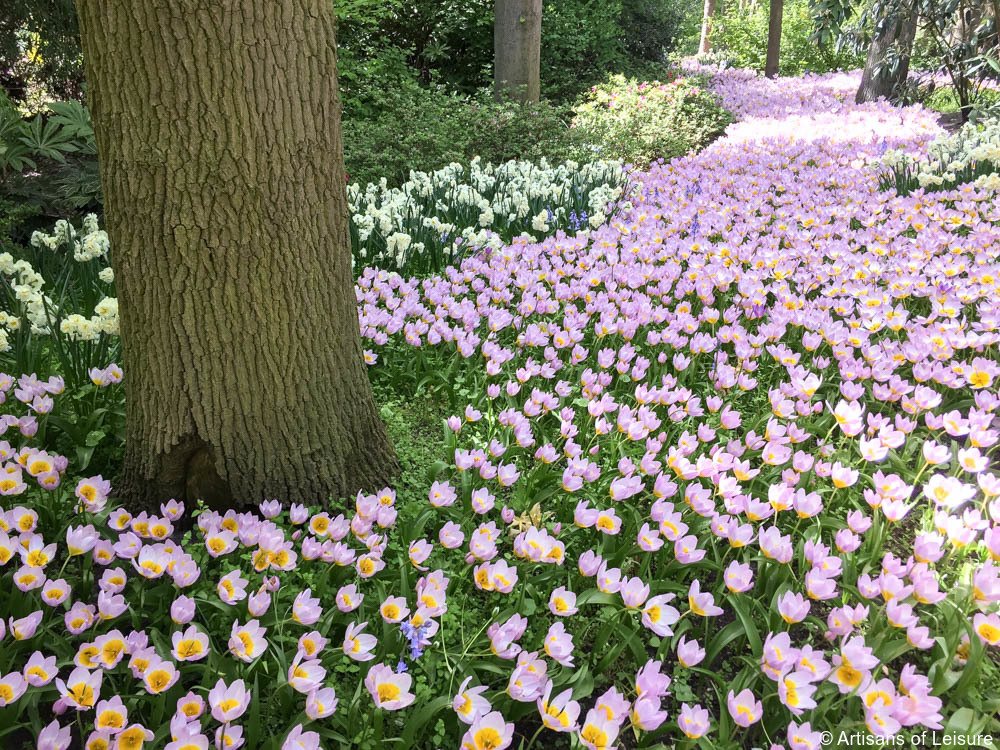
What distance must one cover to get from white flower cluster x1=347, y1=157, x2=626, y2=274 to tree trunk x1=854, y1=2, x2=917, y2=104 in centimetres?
718

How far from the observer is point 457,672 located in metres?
1.52

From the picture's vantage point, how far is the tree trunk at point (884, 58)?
9.78m

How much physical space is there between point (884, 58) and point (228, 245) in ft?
39.2

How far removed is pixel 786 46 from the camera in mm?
20953

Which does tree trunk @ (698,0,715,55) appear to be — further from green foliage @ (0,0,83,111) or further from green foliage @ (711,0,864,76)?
green foliage @ (0,0,83,111)

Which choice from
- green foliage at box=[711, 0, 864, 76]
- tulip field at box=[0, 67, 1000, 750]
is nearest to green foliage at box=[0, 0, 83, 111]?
tulip field at box=[0, 67, 1000, 750]

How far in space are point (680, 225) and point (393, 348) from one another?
252 centimetres

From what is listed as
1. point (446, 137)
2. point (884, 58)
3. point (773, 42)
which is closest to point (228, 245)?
point (446, 137)

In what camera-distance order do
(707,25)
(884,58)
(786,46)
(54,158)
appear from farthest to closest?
1. (786,46)
2. (707,25)
3. (884,58)
4. (54,158)

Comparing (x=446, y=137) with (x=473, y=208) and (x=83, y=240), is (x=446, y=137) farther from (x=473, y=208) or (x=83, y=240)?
(x=83, y=240)

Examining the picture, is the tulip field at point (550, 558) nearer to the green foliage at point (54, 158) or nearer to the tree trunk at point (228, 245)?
the tree trunk at point (228, 245)

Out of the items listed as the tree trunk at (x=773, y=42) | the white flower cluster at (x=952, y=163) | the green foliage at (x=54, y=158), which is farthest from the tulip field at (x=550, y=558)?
the tree trunk at (x=773, y=42)

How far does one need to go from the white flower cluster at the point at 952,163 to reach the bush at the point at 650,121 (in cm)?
270

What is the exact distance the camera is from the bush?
7.96 metres
